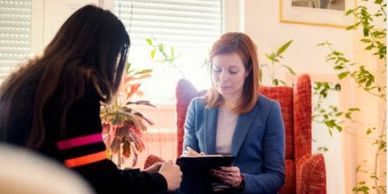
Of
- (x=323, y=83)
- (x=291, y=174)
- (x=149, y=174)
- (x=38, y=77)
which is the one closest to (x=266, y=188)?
(x=291, y=174)

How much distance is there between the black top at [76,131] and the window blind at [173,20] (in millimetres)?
1958

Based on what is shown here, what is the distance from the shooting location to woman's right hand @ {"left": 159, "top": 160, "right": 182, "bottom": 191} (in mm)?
1329

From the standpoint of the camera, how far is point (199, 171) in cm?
157

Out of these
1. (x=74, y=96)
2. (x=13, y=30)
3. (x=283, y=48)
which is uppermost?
(x=13, y=30)

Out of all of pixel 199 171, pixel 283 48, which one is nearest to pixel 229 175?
pixel 199 171

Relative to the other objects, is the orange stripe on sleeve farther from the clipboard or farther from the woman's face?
the woman's face

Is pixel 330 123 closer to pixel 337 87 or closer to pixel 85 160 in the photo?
pixel 337 87

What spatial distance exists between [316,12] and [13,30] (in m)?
2.00

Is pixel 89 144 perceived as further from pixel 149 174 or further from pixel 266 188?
pixel 266 188

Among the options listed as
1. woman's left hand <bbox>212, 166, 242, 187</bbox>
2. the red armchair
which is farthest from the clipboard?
the red armchair

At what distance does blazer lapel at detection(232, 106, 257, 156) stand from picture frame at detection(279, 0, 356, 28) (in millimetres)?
1377

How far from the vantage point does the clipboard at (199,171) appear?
4.98 feet

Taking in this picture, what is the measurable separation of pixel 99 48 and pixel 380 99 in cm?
230

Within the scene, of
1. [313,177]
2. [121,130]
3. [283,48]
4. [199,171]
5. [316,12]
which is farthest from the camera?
[316,12]
